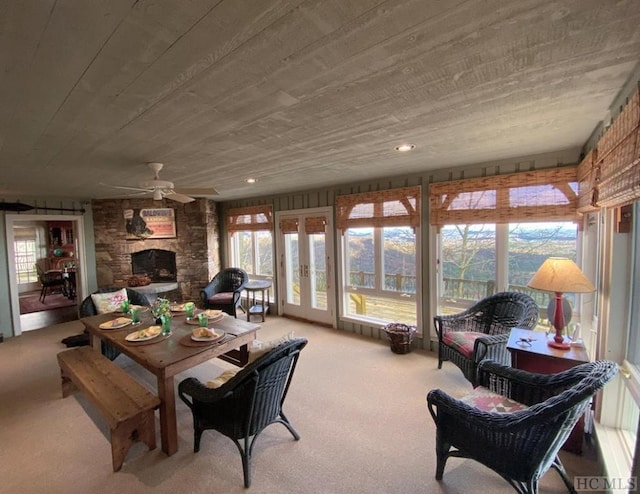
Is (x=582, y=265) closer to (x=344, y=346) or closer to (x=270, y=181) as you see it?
(x=344, y=346)

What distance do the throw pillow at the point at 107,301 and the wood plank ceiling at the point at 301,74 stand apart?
206 centimetres

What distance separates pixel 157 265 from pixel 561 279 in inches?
258

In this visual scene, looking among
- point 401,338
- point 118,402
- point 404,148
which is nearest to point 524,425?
point 404,148

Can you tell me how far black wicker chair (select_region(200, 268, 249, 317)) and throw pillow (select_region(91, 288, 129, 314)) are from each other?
4.33ft

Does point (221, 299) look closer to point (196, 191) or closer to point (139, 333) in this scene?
point (139, 333)

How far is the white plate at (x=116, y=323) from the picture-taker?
3034 millimetres

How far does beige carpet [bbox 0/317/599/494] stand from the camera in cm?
194

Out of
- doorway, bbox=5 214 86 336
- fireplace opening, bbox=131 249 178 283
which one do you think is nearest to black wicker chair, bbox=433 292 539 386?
fireplace opening, bbox=131 249 178 283

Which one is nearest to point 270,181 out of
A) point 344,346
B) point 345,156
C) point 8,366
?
point 345,156

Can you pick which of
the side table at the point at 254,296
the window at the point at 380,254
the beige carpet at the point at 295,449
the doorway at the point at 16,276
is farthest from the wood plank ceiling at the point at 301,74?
the doorway at the point at 16,276

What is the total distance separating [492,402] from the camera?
6.55 feet

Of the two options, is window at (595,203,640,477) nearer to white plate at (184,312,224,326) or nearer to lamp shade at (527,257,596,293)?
lamp shade at (527,257,596,293)

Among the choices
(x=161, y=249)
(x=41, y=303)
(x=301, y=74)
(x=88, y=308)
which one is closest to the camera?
(x=301, y=74)

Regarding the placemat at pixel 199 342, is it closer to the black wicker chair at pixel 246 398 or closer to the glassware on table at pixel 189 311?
the black wicker chair at pixel 246 398
